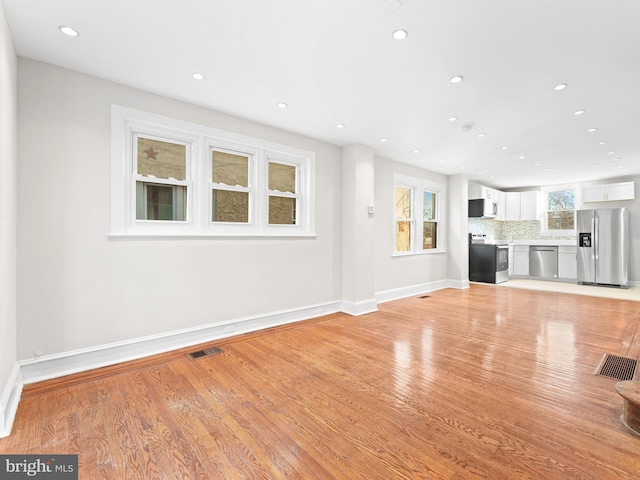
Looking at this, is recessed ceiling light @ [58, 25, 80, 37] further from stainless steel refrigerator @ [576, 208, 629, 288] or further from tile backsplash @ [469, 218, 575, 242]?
stainless steel refrigerator @ [576, 208, 629, 288]

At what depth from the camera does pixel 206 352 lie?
3.16 metres

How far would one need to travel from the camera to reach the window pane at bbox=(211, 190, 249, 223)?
3644 millimetres

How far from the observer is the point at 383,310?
16.5 feet

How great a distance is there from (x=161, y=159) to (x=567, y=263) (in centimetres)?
957

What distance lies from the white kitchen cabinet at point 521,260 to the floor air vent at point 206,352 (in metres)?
8.58

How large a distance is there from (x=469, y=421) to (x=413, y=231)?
4.78 metres

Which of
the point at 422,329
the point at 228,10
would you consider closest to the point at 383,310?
the point at 422,329

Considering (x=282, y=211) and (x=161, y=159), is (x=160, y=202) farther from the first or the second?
(x=282, y=211)

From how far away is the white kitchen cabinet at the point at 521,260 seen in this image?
8500 millimetres

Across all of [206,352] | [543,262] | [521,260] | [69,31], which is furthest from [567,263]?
[69,31]

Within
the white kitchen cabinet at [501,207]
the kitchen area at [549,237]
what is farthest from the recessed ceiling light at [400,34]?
the white kitchen cabinet at [501,207]

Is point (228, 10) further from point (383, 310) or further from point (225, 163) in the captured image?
point (383, 310)

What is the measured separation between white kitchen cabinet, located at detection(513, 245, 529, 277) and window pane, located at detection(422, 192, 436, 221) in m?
3.33

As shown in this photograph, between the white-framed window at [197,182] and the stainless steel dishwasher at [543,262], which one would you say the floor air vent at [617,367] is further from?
the stainless steel dishwasher at [543,262]
